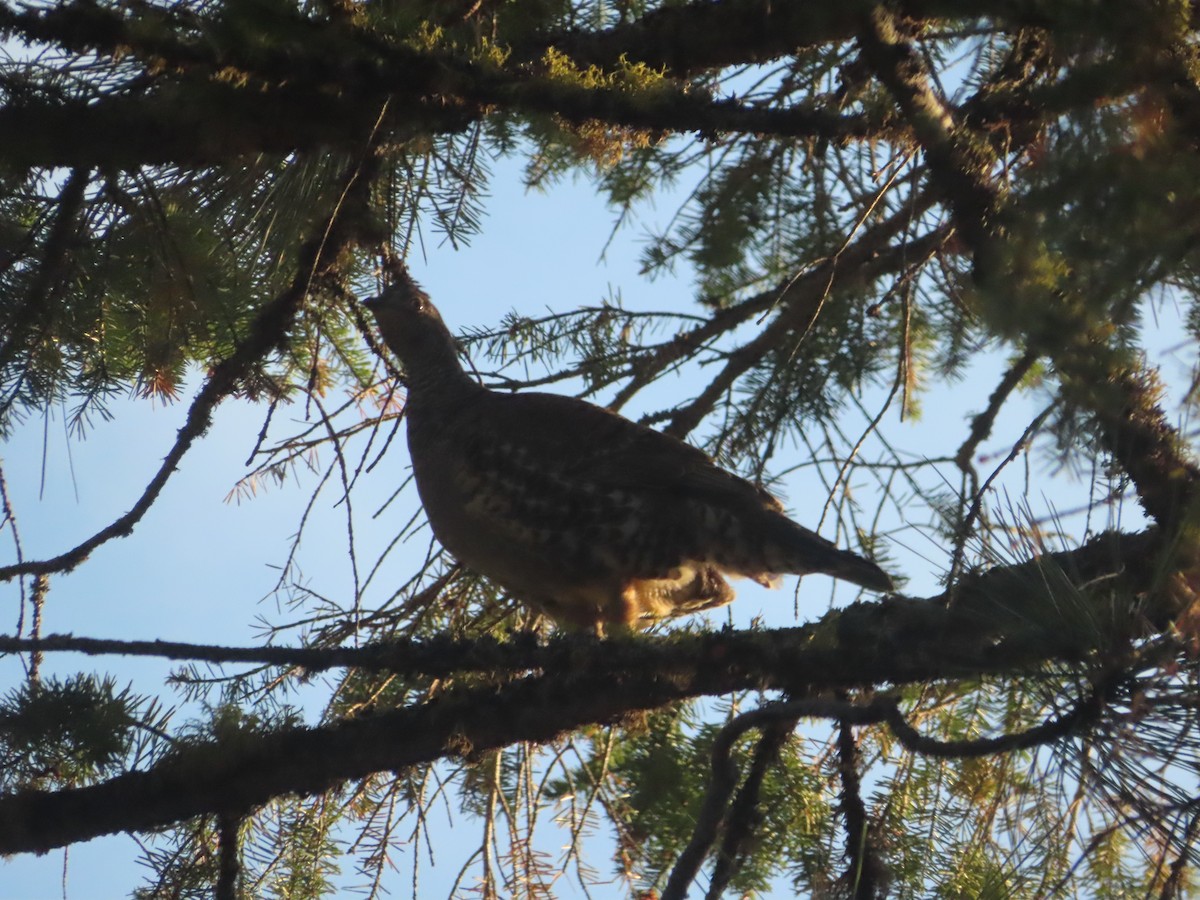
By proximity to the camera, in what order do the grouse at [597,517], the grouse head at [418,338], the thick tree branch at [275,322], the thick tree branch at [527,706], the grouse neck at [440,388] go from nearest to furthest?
the thick tree branch at [527,706]
the thick tree branch at [275,322]
the grouse at [597,517]
the grouse neck at [440,388]
the grouse head at [418,338]

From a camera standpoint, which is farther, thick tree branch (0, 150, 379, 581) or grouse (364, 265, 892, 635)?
grouse (364, 265, 892, 635)

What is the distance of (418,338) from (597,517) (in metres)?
1.63

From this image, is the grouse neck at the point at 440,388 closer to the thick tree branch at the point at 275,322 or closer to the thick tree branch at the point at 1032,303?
the thick tree branch at the point at 275,322

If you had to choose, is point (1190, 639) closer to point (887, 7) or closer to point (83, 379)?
point (887, 7)

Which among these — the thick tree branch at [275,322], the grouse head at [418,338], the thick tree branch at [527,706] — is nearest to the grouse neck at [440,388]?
the grouse head at [418,338]

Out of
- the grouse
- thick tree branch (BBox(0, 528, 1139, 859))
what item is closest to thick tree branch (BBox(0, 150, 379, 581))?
thick tree branch (BBox(0, 528, 1139, 859))

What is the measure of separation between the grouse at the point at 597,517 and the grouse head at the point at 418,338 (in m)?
0.63

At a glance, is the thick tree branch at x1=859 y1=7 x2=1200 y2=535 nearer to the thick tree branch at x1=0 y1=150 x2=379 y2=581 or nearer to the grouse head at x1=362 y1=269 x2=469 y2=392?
the thick tree branch at x1=0 y1=150 x2=379 y2=581

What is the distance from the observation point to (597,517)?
15.8 feet

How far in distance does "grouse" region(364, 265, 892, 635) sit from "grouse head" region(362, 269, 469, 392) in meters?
0.63

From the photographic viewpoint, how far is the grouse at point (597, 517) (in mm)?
4680

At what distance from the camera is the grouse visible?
4680 millimetres

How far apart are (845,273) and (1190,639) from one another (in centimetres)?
278

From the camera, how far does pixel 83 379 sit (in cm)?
441
